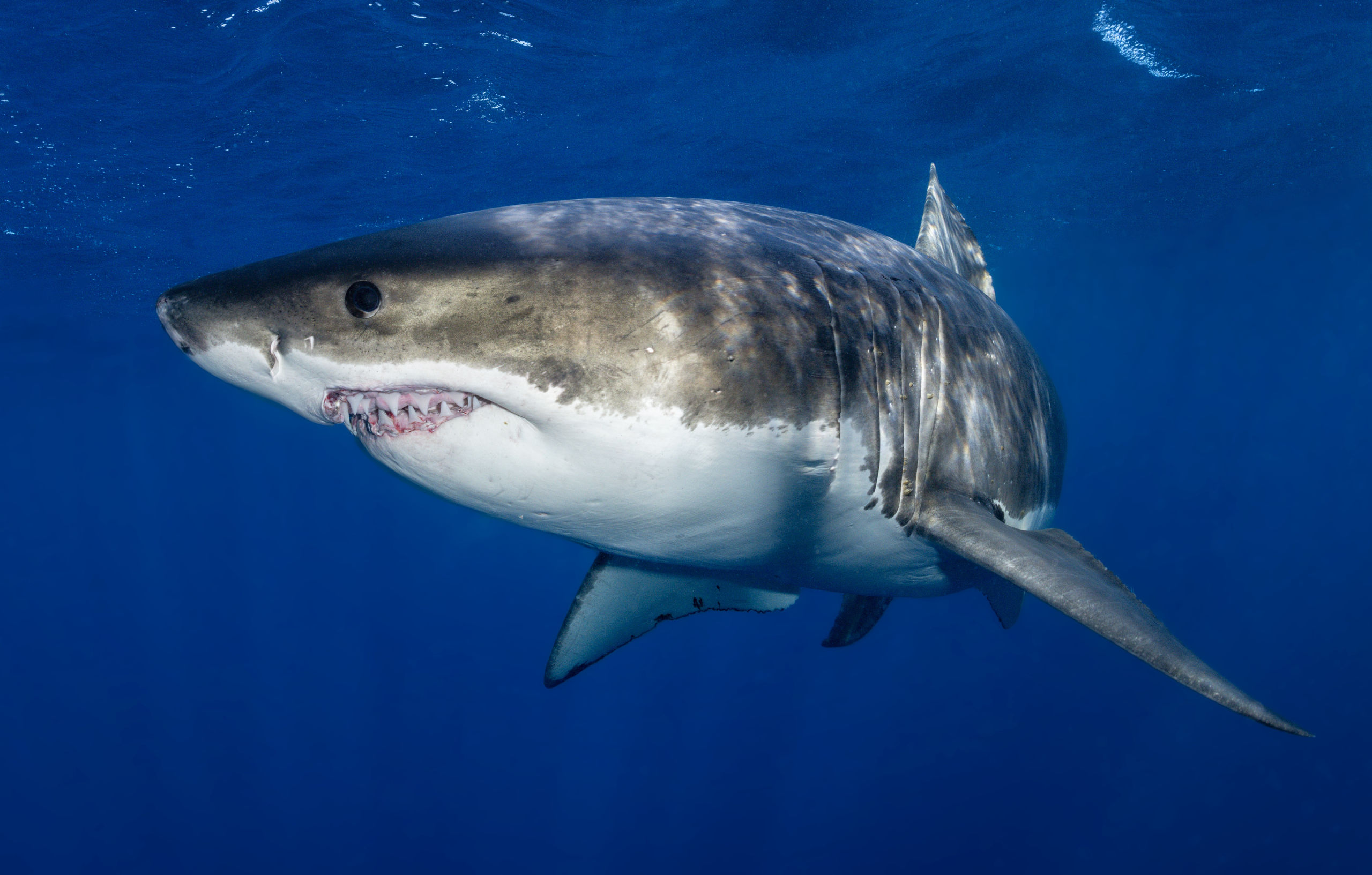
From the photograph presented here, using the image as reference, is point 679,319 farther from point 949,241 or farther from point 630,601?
point 949,241

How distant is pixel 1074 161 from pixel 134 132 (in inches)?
765

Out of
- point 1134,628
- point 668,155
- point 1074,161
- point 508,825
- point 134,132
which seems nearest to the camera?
point 1134,628

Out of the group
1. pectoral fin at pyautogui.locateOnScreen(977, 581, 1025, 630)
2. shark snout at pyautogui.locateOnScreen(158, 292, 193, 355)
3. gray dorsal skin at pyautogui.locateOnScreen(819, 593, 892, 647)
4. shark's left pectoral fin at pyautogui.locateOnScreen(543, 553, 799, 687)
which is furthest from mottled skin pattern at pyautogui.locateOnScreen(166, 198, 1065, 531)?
gray dorsal skin at pyautogui.locateOnScreen(819, 593, 892, 647)

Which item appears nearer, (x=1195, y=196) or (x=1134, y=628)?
(x=1134, y=628)

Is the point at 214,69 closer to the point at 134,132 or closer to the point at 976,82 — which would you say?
the point at 134,132

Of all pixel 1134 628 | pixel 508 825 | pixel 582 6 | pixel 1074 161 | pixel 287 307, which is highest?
pixel 582 6

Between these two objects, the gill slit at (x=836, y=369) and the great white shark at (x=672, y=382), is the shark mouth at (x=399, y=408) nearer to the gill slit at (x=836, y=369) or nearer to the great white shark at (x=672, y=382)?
the great white shark at (x=672, y=382)

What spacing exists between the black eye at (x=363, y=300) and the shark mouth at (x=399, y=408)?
0.21 meters

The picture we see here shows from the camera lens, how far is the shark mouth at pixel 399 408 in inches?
71.1

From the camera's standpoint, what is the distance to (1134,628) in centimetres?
193

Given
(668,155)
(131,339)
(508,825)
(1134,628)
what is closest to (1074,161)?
(668,155)

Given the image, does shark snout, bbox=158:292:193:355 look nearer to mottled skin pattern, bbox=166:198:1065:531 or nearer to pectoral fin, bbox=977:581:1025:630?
mottled skin pattern, bbox=166:198:1065:531

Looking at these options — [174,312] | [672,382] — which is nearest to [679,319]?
[672,382]

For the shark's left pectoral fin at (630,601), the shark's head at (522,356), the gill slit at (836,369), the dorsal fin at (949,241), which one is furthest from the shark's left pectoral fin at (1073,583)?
the dorsal fin at (949,241)
